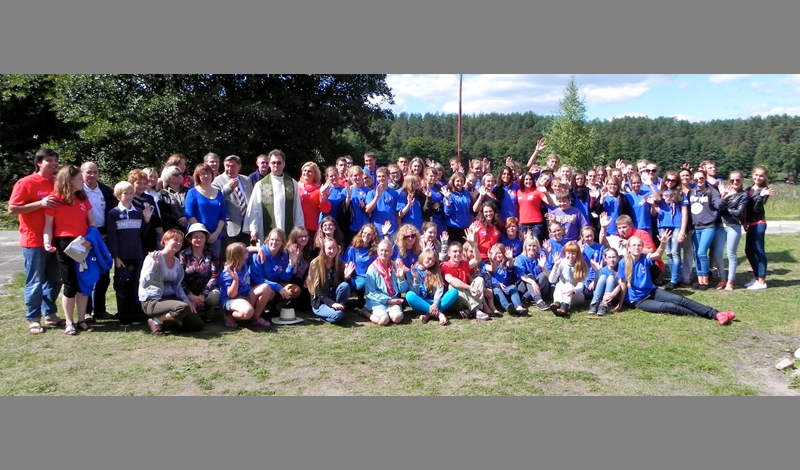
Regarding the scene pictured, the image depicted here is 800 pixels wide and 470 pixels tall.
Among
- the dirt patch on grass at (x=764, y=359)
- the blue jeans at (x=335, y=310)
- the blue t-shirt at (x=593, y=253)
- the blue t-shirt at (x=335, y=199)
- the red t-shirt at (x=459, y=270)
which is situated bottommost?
the dirt patch on grass at (x=764, y=359)

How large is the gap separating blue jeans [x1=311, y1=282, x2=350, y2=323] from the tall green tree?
3797 cm

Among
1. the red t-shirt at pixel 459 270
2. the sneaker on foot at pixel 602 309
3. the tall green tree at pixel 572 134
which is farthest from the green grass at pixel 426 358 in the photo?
the tall green tree at pixel 572 134

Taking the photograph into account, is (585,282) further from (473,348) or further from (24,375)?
(24,375)

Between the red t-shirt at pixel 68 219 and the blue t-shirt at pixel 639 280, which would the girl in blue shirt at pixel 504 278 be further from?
the red t-shirt at pixel 68 219

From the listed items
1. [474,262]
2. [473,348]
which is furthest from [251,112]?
[473,348]

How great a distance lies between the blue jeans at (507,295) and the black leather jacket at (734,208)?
337cm

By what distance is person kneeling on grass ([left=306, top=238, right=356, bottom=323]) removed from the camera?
6.33 metres

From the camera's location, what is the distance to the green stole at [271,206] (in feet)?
22.3

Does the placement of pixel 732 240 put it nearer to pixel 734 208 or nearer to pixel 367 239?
pixel 734 208

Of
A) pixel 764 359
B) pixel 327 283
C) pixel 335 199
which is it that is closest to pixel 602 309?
pixel 764 359

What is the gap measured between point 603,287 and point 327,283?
322 cm

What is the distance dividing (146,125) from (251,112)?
126 inches

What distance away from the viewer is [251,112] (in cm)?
1856

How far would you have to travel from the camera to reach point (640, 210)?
793 centimetres
